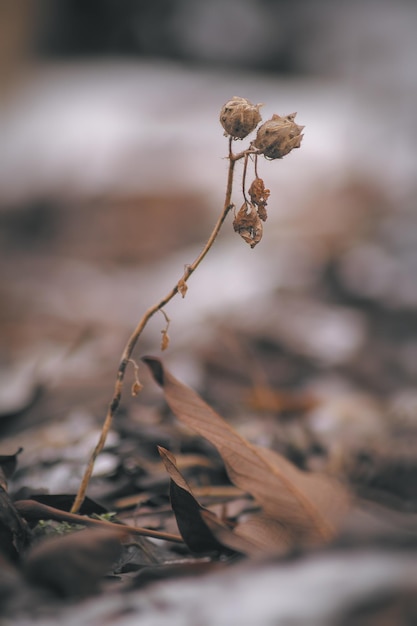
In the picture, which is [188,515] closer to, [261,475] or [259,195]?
[261,475]

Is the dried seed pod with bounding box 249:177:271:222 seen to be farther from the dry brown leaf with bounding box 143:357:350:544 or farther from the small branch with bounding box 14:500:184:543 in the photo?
the small branch with bounding box 14:500:184:543

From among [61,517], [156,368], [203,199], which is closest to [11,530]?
[61,517]

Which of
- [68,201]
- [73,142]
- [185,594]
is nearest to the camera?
[185,594]

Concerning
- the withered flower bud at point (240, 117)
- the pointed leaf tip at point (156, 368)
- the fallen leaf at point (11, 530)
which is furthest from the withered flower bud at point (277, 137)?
the fallen leaf at point (11, 530)

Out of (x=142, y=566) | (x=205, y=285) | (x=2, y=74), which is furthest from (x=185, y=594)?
(x=2, y=74)

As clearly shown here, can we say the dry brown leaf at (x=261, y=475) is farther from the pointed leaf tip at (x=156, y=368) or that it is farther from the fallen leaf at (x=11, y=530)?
the fallen leaf at (x=11, y=530)

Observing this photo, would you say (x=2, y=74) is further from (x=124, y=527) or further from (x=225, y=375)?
(x=124, y=527)
